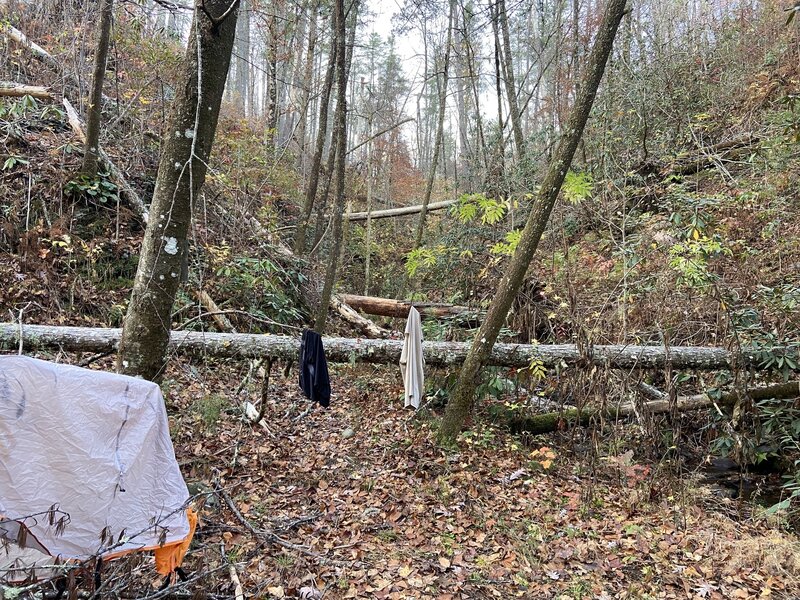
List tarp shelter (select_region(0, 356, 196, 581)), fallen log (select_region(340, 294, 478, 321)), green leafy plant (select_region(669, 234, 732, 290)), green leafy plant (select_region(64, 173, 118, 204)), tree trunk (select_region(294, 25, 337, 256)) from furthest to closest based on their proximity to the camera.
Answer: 1. tree trunk (select_region(294, 25, 337, 256))
2. green leafy plant (select_region(64, 173, 118, 204))
3. fallen log (select_region(340, 294, 478, 321))
4. green leafy plant (select_region(669, 234, 732, 290))
5. tarp shelter (select_region(0, 356, 196, 581))

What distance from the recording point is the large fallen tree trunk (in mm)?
5489

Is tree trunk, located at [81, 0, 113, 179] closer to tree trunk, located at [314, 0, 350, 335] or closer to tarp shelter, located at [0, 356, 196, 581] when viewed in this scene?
tree trunk, located at [314, 0, 350, 335]

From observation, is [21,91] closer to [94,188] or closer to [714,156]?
[94,188]

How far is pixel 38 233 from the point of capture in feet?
24.6

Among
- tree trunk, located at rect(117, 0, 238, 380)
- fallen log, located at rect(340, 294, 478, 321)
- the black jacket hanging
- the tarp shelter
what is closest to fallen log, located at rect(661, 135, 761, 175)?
fallen log, located at rect(340, 294, 478, 321)

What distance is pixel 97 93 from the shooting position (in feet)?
25.0

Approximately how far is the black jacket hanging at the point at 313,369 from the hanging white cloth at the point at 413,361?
3.58 ft

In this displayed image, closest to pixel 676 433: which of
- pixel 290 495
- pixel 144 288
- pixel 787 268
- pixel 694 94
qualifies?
pixel 787 268

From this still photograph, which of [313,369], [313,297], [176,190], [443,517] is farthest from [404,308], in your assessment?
[176,190]

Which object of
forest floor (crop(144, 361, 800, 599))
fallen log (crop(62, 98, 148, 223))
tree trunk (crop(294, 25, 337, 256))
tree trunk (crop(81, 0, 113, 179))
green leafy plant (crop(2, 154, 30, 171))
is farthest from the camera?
tree trunk (crop(294, 25, 337, 256))

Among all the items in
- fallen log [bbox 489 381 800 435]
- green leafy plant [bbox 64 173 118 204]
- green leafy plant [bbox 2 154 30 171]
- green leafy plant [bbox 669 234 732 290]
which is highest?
green leafy plant [bbox 2 154 30 171]

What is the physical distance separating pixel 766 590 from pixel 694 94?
10623 millimetres

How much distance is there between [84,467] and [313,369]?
2.86m

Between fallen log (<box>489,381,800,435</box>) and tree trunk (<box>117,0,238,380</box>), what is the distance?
4.75m
